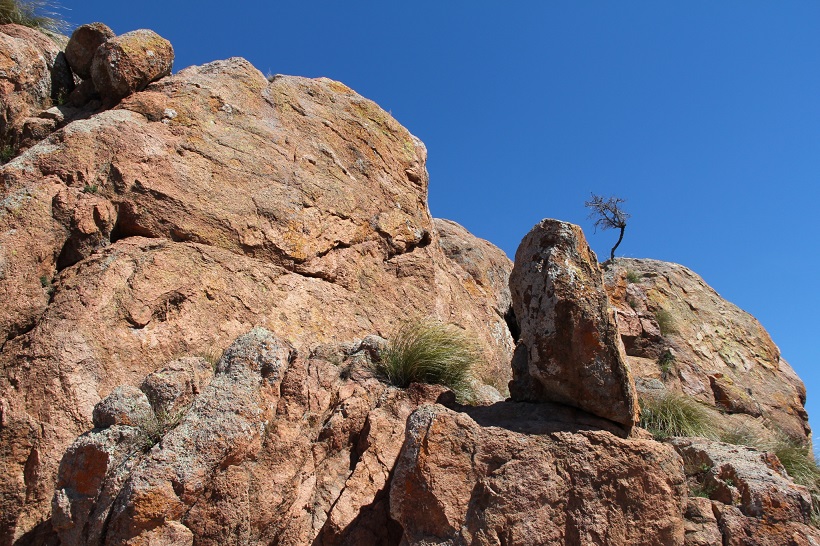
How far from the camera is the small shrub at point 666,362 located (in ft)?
44.6

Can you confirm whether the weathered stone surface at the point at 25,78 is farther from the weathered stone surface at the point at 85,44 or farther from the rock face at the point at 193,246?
the rock face at the point at 193,246

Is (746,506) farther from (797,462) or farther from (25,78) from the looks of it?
(25,78)

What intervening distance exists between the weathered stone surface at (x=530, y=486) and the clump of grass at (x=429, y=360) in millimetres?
1265

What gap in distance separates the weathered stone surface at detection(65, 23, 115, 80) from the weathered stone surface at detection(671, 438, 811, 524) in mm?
9211

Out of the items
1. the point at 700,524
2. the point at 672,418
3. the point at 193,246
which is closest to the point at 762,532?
the point at 700,524

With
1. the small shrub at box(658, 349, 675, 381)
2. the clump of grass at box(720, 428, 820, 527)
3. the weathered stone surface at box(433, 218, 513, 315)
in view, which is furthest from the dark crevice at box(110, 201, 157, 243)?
the small shrub at box(658, 349, 675, 381)

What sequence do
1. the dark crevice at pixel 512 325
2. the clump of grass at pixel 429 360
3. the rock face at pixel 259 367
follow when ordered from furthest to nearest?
the dark crevice at pixel 512 325 → the clump of grass at pixel 429 360 → the rock face at pixel 259 367

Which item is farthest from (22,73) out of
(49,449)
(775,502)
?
(775,502)

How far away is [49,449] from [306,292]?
12.2ft

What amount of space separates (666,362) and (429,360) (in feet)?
27.3

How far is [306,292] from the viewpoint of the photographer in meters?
9.16

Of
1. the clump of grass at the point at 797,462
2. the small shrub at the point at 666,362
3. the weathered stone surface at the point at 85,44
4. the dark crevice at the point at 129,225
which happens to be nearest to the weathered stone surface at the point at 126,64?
the weathered stone surface at the point at 85,44

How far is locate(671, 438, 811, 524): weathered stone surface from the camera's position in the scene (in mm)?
5812

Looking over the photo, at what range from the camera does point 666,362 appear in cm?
1391
